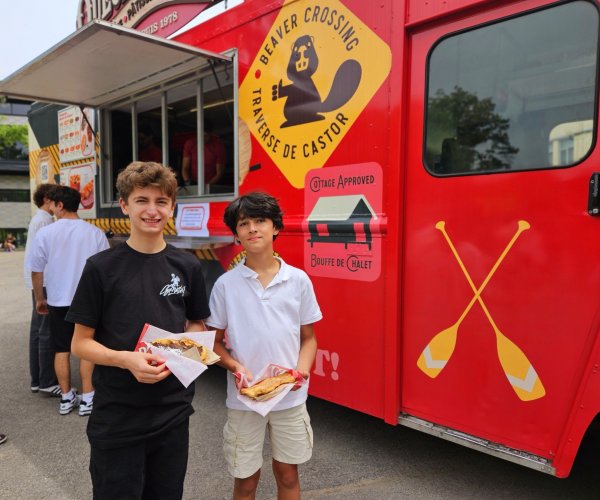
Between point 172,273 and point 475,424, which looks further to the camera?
point 475,424

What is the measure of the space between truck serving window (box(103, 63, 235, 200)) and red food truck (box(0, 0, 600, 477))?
0.23 metres

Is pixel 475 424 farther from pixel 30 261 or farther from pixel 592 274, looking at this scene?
pixel 30 261

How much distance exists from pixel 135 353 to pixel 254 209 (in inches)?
27.2

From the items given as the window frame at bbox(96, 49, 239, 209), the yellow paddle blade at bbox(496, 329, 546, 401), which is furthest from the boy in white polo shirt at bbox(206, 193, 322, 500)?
the window frame at bbox(96, 49, 239, 209)

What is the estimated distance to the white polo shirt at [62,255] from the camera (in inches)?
141

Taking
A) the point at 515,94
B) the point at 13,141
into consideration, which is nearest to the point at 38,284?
the point at 515,94

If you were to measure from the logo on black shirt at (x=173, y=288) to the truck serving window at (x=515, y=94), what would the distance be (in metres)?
1.35

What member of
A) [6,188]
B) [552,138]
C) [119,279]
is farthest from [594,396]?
[6,188]

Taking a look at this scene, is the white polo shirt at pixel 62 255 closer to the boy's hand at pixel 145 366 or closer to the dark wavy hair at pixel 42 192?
the dark wavy hair at pixel 42 192

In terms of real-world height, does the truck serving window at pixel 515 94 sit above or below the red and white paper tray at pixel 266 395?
above

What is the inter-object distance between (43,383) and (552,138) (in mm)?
4061

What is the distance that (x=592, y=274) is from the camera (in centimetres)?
191

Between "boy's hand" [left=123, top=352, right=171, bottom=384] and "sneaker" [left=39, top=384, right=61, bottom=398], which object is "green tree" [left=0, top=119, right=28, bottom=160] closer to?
"sneaker" [left=39, top=384, right=61, bottom=398]


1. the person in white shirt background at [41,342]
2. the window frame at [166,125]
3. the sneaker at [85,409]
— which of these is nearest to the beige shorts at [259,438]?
the window frame at [166,125]
